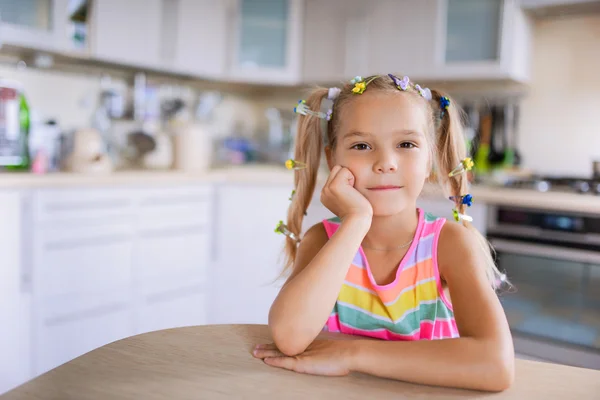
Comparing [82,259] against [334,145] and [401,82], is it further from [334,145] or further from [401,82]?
[401,82]

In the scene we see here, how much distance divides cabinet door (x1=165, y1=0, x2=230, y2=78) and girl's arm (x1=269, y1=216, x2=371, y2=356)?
2208 millimetres

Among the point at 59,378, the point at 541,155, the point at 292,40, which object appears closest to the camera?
the point at 59,378

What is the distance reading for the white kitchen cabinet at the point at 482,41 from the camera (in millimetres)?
2582

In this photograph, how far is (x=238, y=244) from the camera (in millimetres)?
2840

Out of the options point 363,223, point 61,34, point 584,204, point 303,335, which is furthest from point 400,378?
point 61,34

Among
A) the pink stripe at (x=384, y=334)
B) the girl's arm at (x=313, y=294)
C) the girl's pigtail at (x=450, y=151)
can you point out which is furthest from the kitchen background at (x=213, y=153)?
the girl's arm at (x=313, y=294)

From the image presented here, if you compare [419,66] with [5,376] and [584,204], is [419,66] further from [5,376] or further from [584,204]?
[5,376]

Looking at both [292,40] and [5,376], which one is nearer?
[5,376]

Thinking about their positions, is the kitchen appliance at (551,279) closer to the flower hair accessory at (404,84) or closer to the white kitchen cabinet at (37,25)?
the flower hair accessory at (404,84)

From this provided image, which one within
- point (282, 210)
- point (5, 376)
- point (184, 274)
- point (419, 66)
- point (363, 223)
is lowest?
point (5, 376)

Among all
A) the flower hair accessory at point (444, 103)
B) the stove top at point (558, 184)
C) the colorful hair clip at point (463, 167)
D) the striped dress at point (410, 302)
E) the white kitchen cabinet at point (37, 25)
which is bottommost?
the striped dress at point (410, 302)

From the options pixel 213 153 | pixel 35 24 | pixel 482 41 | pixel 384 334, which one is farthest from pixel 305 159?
pixel 213 153

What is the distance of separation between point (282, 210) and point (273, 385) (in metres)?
2.23

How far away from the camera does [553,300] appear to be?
7.34 ft
